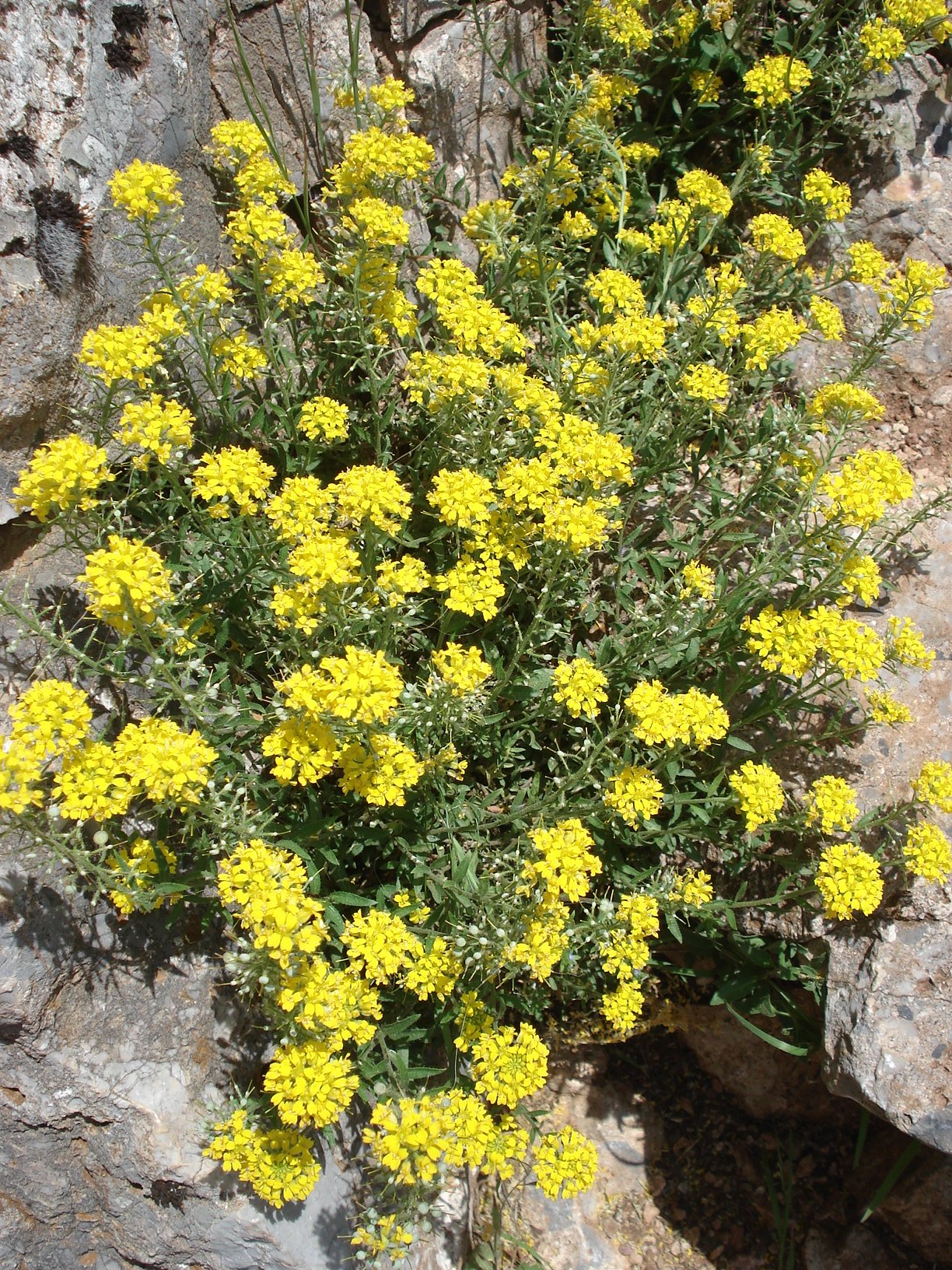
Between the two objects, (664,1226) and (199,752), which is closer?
(199,752)

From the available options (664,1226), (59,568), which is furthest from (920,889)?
(59,568)

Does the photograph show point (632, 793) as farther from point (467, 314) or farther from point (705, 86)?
point (705, 86)

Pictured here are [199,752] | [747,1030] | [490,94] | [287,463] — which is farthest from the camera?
[490,94]

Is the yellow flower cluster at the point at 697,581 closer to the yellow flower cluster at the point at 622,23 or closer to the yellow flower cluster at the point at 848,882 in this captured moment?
the yellow flower cluster at the point at 848,882

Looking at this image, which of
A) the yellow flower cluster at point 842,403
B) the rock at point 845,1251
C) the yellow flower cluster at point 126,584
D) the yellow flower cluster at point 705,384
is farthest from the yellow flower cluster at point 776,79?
the rock at point 845,1251

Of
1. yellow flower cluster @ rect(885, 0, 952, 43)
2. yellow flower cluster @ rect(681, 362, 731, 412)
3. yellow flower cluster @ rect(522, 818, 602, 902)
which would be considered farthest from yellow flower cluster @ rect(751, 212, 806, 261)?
yellow flower cluster @ rect(522, 818, 602, 902)

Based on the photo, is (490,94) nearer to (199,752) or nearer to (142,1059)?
(199,752)

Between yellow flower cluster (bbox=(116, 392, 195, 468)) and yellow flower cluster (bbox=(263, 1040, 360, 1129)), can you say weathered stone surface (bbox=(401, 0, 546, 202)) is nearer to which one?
yellow flower cluster (bbox=(116, 392, 195, 468))
